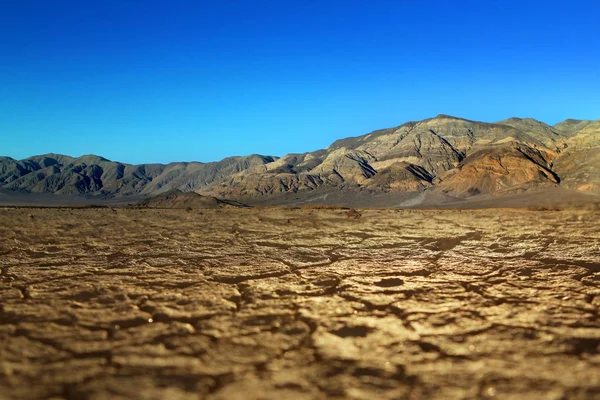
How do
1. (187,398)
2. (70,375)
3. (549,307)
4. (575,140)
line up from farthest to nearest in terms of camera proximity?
(575,140)
(549,307)
(70,375)
(187,398)

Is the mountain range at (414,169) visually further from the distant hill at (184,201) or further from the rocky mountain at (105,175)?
the distant hill at (184,201)

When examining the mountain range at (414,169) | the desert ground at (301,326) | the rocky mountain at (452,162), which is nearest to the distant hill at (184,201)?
the mountain range at (414,169)

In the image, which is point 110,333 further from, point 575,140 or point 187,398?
point 575,140

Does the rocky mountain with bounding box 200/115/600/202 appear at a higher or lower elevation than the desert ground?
higher

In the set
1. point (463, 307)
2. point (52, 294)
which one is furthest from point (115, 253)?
point (463, 307)

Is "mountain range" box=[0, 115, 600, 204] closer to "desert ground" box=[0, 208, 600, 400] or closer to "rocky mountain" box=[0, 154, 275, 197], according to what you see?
"rocky mountain" box=[0, 154, 275, 197]

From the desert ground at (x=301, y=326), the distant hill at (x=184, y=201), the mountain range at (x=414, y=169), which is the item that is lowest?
the desert ground at (x=301, y=326)

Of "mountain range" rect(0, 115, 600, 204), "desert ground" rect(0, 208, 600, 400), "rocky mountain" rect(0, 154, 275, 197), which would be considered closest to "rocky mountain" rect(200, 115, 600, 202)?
"mountain range" rect(0, 115, 600, 204)
